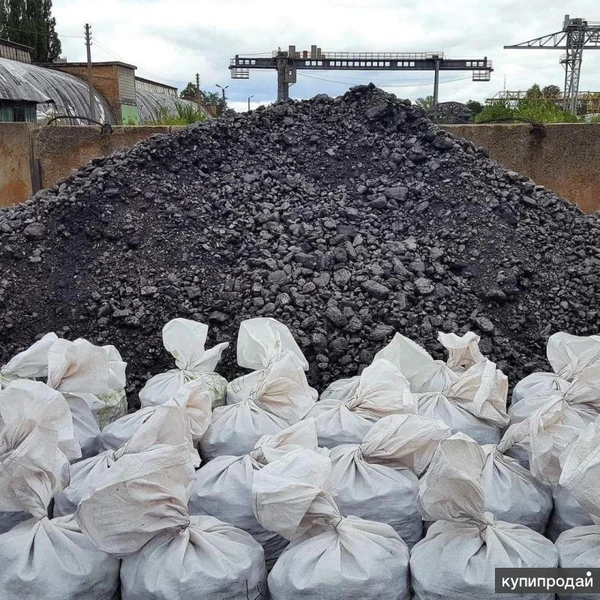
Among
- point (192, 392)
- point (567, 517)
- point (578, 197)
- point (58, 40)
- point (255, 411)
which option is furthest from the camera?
point (58, 40)

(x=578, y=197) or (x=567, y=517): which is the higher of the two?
(x=578, y=197)

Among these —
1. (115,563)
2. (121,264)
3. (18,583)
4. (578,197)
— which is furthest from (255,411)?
(578,197)

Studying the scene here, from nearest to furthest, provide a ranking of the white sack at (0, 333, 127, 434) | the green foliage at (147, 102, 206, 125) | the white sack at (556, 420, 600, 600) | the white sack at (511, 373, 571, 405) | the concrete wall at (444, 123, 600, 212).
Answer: the white sack at (556, 420, 600, 600) → the white sack at (0, 333, 127, 434) → the white sack at (511, 373, 571, 405) → the concrete wall at (444, 123, 600, 212) → the green foliage at (147, 102, 206, 125)

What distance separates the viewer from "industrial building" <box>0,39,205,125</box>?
19297mm

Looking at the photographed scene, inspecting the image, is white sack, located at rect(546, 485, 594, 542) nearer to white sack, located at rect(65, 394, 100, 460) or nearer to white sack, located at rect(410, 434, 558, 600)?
white sack, located at rect(410, 434, 558, 600)

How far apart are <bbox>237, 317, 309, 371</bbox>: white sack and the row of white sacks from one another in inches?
1.4

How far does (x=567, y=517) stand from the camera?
81.6 inches

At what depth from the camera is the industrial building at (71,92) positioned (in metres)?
19.3

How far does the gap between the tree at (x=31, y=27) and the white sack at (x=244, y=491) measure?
116 feet

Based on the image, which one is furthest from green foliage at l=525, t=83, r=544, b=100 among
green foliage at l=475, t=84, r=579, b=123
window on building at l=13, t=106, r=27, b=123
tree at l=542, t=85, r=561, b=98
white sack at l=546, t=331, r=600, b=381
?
white sack at l=546, t=331, r=600, b=381

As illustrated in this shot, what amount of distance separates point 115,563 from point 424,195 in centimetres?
300

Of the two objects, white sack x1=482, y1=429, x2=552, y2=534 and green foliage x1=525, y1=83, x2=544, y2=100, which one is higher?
green foliage x1=525, y1=83, x2=544, y2=100

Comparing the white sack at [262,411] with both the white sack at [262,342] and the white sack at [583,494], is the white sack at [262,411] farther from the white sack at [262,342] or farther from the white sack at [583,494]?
the white sack at [583,494]

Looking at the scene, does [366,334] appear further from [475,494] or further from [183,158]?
[183,158]
